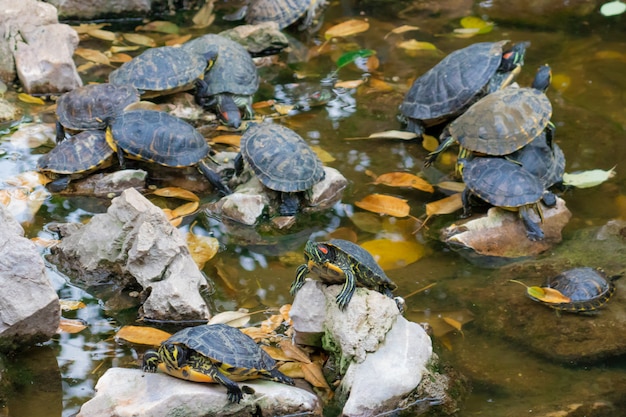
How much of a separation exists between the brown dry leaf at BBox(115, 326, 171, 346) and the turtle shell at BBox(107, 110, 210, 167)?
5.51 ft

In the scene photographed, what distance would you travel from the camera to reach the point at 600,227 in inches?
203

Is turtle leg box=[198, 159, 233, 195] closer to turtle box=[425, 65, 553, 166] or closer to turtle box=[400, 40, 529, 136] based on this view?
turtle box=[425, 65, 553, 166]

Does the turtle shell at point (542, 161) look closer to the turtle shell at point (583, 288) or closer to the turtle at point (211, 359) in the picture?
the turtle shell at point (583, 288)

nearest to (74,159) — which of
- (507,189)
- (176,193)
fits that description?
(176,193)

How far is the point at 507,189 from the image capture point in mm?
5141

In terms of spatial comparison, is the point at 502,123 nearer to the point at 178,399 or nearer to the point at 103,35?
the point at 178,399

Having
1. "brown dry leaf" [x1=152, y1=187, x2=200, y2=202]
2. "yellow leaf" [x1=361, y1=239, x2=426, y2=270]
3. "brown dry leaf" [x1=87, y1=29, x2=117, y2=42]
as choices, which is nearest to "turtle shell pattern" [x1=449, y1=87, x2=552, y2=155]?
"yellow leaf" [x1=361, y1=239, x2=426, y2=270]

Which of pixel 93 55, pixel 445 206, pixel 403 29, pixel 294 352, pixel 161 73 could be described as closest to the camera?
pixel 294 352

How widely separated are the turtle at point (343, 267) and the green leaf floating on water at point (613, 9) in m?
5.67

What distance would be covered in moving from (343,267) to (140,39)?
4.99 m

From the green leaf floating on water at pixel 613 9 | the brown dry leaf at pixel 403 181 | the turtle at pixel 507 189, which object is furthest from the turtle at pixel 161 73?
the green leaf floating on water at pixel 613 9

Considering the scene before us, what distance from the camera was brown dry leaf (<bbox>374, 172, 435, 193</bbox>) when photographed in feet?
18.7

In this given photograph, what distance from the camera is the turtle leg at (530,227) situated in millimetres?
5078

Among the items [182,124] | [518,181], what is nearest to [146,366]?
[182,124]
